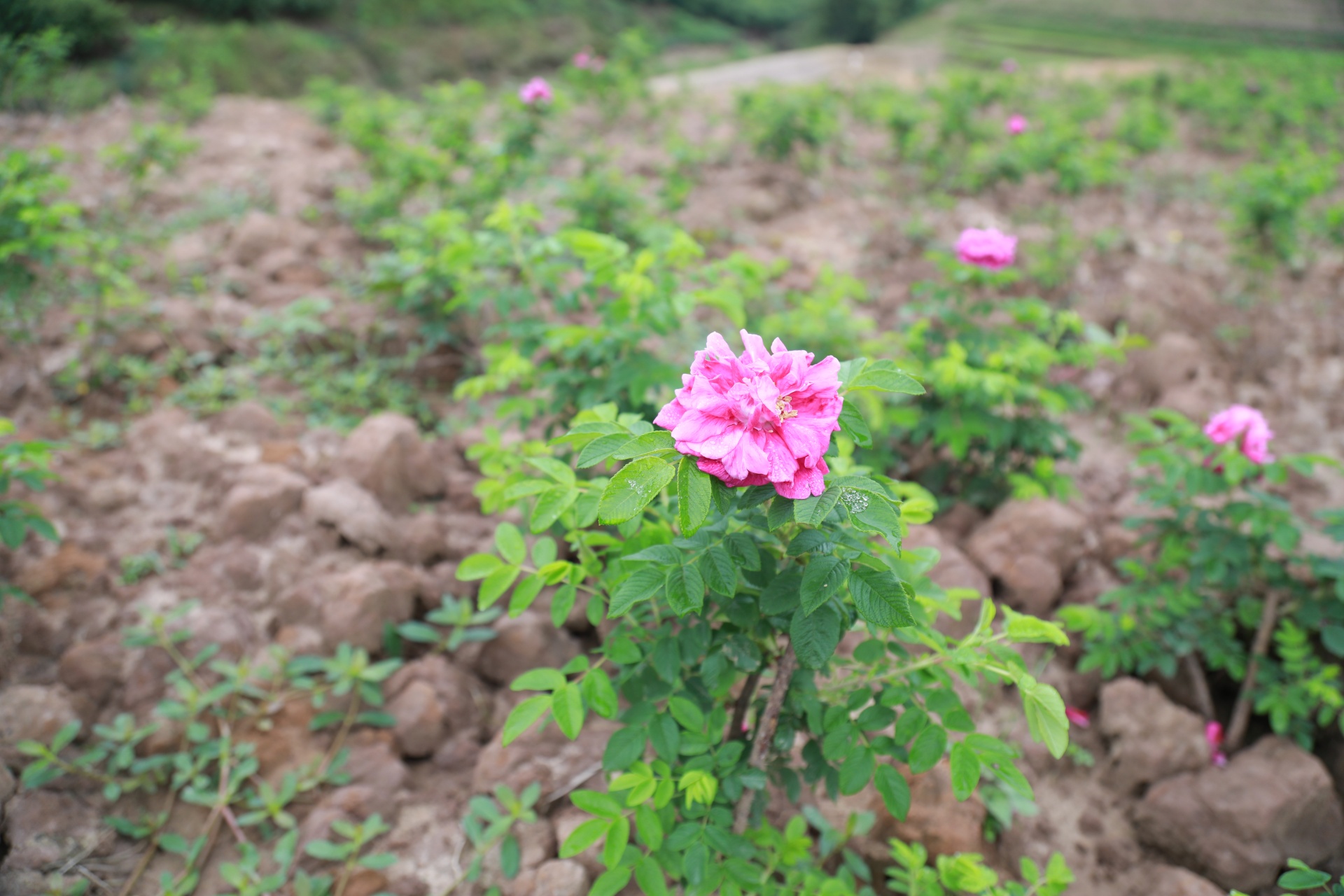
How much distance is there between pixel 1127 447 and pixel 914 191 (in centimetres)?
359

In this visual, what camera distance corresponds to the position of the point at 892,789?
138 cm

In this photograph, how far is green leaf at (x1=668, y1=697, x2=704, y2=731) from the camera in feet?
4.76

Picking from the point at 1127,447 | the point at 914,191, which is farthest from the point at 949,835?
the point at 914,191

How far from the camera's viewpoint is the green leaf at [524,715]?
4.33 feet

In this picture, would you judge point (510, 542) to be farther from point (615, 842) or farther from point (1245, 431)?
point (1245, 431)

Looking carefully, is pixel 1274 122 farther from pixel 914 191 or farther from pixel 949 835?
pixel 949 835

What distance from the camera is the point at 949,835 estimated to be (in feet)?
6.43

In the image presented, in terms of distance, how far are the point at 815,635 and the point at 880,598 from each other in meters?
0.13

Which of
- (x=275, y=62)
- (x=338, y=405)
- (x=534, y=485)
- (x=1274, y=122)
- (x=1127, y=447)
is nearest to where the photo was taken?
(x=534, y=485)

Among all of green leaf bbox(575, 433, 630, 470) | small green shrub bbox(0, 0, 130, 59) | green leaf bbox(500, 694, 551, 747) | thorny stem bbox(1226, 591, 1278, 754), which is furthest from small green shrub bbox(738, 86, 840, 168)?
green leaf bbox(500, 694, 551, 747)

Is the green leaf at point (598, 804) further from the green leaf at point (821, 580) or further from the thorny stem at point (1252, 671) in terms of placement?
the thorny stem at point (1252, 671)

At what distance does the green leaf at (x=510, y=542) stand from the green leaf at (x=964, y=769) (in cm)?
96

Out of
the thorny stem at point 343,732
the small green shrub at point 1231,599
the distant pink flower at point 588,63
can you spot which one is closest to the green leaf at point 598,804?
the thorny stem at point 343,732

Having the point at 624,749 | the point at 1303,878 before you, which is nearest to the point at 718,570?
the point at 624,749
